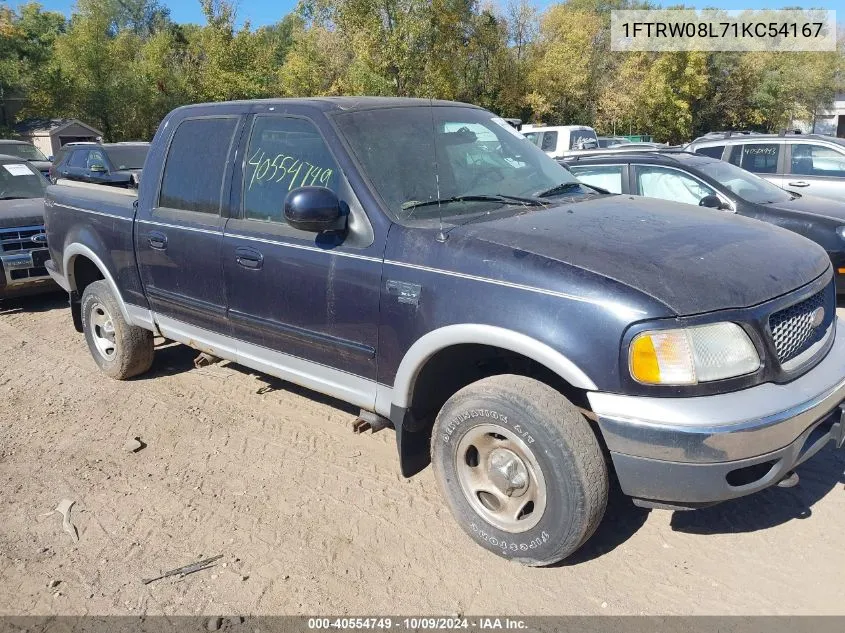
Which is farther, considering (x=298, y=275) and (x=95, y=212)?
(x=95, y=212)

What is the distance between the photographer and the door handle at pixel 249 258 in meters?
3.78

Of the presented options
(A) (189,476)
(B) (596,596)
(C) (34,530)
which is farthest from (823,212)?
(C) (34,530)

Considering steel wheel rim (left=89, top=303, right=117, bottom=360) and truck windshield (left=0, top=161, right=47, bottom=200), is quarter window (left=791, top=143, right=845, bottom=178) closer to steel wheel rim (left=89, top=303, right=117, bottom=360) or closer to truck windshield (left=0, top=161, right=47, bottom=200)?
steel wheel rim (left=89, top=303, right=117, bottom=360)

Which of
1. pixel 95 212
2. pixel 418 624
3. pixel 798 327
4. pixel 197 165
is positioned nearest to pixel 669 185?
pixel 798 327

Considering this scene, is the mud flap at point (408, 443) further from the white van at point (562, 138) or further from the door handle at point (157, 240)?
the white van at point (562, 138)

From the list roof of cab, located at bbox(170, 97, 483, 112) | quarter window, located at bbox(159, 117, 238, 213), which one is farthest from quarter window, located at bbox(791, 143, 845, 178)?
quarter window, located at bbox(159, 117, 238, 213)

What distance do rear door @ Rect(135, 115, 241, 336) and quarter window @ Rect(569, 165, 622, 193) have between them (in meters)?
4.36

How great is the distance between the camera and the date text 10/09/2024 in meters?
2.78

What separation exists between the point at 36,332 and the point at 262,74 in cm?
2635

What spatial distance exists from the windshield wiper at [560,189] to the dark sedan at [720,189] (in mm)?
2928

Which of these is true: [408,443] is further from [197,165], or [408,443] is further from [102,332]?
[102,332]

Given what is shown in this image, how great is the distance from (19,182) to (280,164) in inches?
268

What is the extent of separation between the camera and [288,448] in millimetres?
4324

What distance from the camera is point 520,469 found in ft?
9.86
